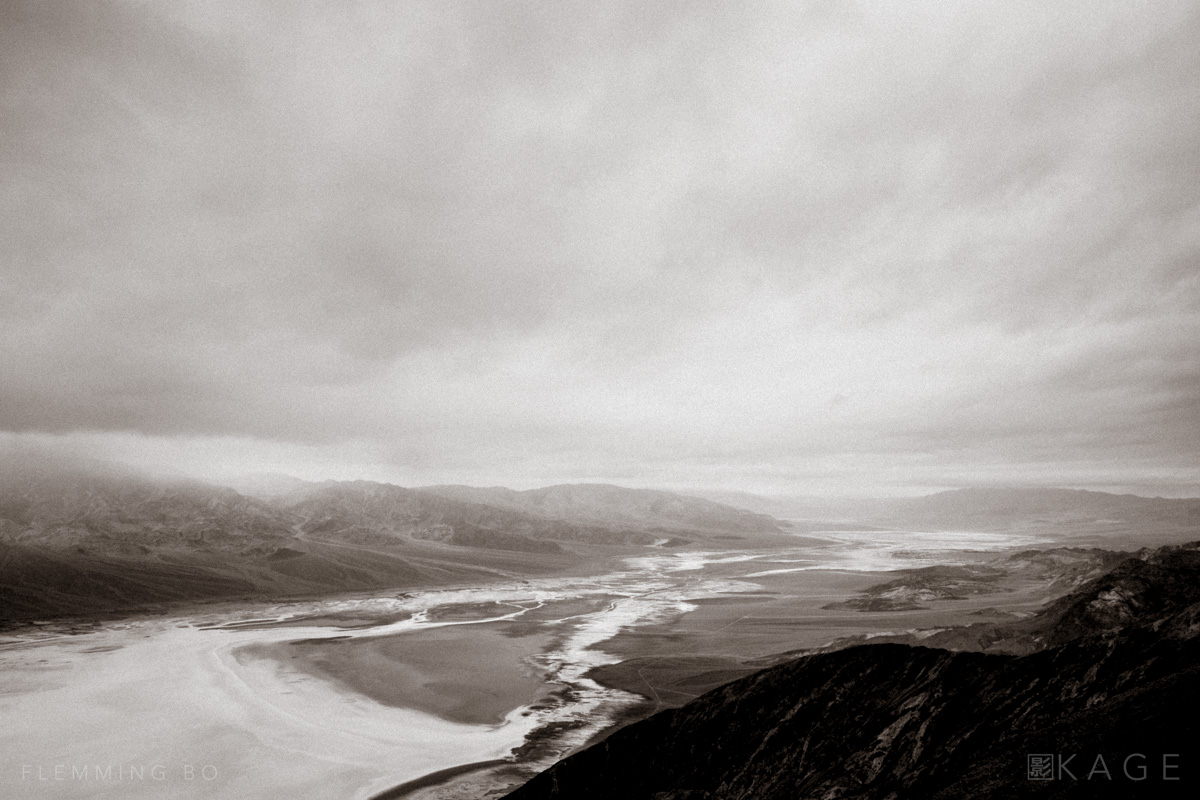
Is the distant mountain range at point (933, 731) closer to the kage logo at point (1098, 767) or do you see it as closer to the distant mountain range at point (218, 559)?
the kage logo at point (1098, 767)

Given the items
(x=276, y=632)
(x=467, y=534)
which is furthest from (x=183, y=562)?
(x=467, y=534)

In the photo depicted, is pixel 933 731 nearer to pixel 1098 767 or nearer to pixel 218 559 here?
pixel 1098 767

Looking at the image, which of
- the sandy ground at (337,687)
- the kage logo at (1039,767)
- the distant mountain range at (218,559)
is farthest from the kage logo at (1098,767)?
the distant mountain range at (218,559)

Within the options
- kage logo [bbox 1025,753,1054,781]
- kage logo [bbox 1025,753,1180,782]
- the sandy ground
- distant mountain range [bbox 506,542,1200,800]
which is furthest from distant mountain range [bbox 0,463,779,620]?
kage logo [bbox 1025,753,1180,782]

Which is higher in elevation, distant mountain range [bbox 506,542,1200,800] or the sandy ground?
distant mountain range [bbox 506,542,1200,800]

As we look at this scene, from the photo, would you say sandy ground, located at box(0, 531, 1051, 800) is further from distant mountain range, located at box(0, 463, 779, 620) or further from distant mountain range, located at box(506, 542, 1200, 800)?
distant mountain range, located at box(0, 463, 779, 620)

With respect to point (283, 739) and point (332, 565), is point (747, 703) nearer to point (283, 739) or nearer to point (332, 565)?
point (283, 739)

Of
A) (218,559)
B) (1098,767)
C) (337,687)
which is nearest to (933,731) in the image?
(1098,767)
